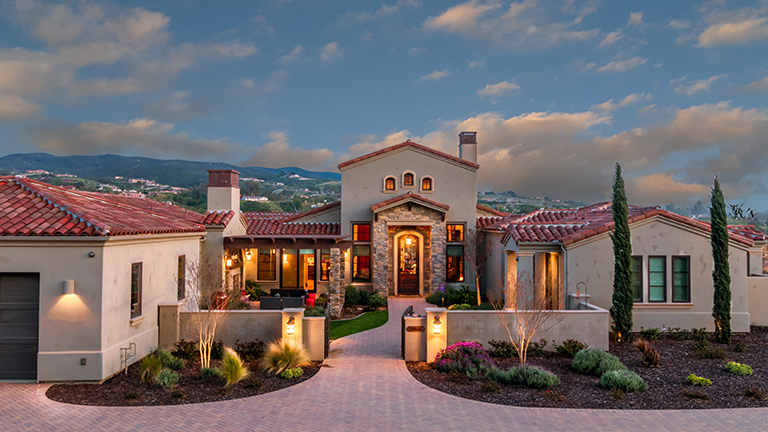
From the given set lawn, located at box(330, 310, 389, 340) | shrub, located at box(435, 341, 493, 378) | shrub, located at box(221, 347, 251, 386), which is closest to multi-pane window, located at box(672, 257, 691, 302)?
shrub, located at box(435, 341, 493, 378)

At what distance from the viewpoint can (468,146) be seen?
2559 cm

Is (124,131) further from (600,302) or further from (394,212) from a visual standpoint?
(600,302)

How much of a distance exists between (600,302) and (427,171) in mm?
11922

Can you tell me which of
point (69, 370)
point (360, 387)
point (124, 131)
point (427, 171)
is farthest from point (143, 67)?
point (124, 131)

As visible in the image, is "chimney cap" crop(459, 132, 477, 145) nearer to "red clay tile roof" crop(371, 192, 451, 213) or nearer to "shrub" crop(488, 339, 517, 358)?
"red clay tile roof" crop(371, 192, 451, 213)

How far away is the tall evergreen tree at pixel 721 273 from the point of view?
13500 millimetres

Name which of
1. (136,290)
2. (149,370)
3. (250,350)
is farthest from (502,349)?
(136,290)

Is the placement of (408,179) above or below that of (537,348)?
above

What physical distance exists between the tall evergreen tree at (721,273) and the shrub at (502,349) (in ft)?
23.5

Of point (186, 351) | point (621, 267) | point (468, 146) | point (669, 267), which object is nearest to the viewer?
point (186, 351)

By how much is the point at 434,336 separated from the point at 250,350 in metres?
5.02

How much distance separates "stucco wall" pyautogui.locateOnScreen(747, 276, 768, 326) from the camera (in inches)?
628

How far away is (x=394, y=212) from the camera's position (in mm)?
22578

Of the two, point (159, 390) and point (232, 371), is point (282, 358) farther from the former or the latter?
point (159, 390)
